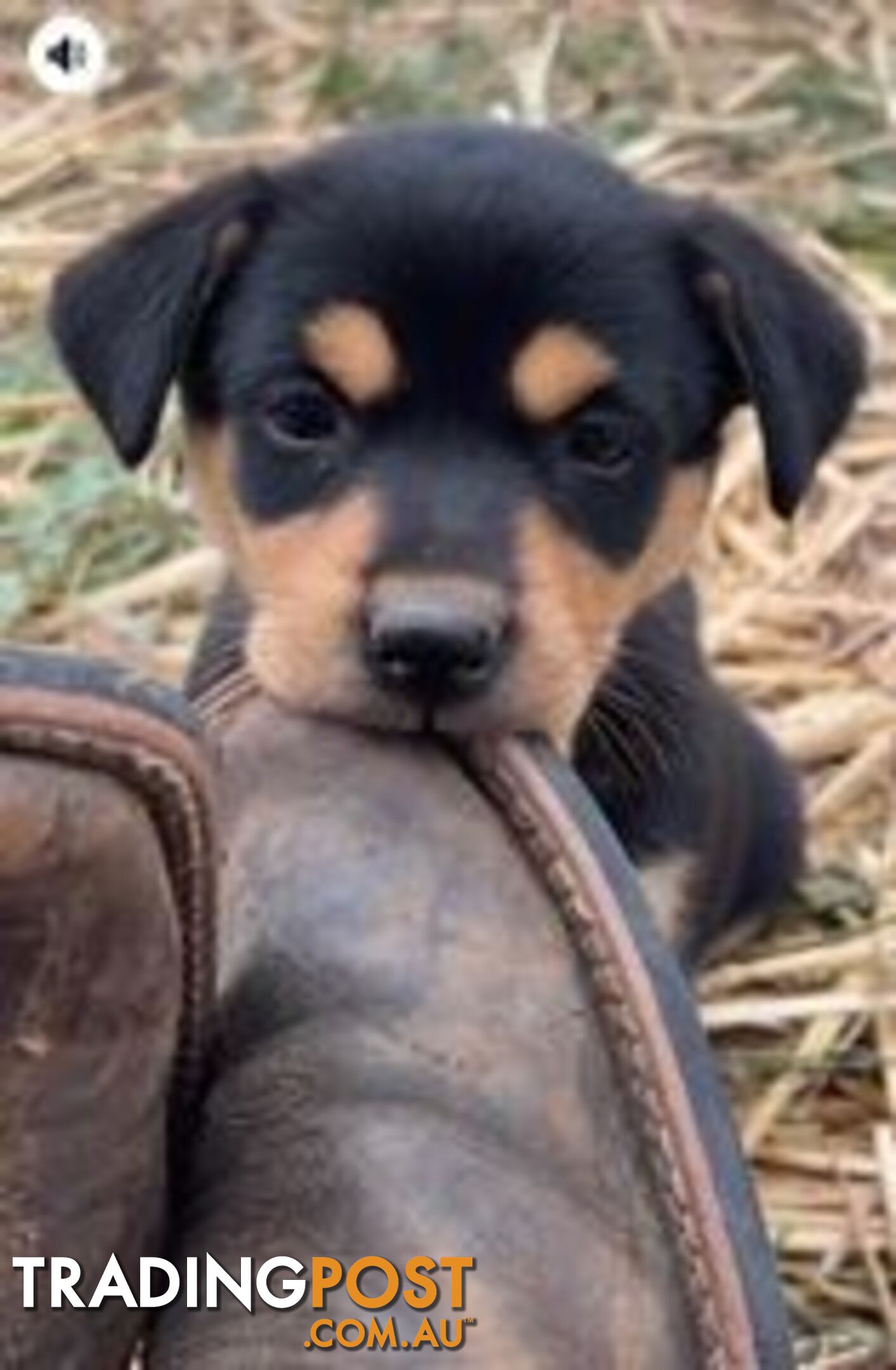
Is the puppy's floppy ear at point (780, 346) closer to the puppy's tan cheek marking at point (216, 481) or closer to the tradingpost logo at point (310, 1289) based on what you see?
the puppy's tan cheek marking at point (216, 481)

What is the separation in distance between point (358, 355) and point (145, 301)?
0.22 metres

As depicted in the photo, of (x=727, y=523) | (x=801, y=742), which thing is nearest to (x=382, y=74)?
(x=727, y=523)

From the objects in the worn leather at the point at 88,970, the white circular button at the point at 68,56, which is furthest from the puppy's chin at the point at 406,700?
the white circular button at the point at 68,56

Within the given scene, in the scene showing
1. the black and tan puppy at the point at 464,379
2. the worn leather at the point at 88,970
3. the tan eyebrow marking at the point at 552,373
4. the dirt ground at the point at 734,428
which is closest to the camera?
the worn leather at the point at 88,970

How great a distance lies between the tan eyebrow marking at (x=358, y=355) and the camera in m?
3.21

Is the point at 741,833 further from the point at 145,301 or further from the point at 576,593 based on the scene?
the point at 145,301

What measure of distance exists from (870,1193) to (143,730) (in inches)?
55.3

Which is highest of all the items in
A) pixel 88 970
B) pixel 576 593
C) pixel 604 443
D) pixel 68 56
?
pixel 68 56

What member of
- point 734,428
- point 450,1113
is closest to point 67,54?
point 734,428

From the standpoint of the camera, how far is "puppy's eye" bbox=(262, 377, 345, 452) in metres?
3.26

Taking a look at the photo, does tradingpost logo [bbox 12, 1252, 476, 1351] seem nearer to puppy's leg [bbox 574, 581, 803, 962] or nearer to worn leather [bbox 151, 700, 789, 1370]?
worn leather [bbox 151, 700, 789, 1370]

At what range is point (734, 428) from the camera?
447 centimetres

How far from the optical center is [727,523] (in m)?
4.60

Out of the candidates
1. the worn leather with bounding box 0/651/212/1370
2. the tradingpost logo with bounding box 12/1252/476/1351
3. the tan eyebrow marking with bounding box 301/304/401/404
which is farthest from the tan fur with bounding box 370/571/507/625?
the tradingpost logo with bounding box 12/1252/476/1351
